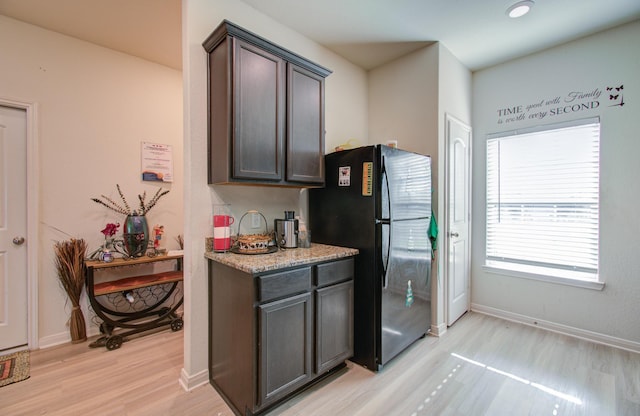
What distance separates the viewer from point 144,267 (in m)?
3.06

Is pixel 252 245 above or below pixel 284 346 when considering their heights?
above

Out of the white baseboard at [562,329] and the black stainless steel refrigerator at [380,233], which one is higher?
the black stainless steel refrigerator at [380,233]

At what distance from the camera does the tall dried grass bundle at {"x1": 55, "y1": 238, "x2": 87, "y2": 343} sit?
255 centimetres

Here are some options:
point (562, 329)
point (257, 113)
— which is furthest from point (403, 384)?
point (257, 113)

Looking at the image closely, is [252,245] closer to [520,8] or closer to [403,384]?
[403,384]

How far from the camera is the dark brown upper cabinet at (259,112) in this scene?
184cm

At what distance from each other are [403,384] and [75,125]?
12.0 feet

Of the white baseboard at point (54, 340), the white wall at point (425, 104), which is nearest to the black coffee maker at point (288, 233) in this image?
the white wall at point (425, 104)

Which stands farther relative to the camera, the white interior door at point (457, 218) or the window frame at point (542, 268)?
the white interior door at point (457, 218)

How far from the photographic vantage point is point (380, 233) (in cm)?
217

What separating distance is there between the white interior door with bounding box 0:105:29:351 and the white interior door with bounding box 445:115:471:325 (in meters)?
3.95

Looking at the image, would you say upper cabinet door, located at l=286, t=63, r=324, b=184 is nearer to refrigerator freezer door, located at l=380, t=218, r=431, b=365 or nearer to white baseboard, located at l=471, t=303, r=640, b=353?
refrigerator freezer door, located at l=380, t=218, r=431, b=365

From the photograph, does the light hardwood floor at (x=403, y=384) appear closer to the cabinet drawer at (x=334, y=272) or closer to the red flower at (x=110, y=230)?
the cabinet drawer at (x=334, y=272)

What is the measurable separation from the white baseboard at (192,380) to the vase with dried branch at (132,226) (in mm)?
1328
